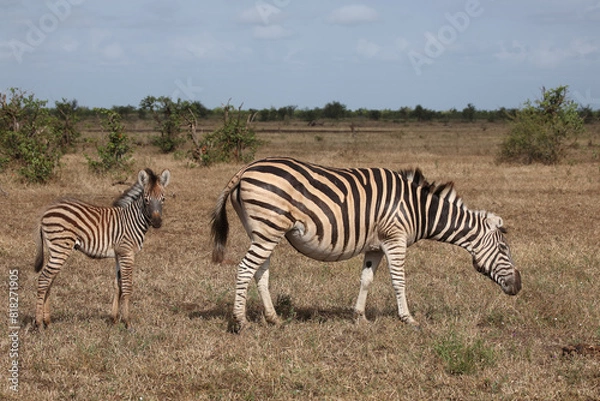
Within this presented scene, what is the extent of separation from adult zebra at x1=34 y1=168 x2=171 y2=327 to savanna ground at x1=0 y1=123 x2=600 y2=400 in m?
0.25

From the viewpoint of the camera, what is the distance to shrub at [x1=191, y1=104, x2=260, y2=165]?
22.2m

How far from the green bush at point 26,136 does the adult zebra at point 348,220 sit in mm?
11550

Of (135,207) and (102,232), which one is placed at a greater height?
(135,207)

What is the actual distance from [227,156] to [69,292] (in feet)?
48.9

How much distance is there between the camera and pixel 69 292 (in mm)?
7855

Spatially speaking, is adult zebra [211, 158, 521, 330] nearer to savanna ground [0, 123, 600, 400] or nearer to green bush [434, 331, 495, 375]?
savanna ground [0, 123, 600, 400]

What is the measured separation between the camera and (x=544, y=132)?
75.4 ft

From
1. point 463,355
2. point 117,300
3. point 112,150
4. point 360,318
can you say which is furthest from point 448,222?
point 112,150

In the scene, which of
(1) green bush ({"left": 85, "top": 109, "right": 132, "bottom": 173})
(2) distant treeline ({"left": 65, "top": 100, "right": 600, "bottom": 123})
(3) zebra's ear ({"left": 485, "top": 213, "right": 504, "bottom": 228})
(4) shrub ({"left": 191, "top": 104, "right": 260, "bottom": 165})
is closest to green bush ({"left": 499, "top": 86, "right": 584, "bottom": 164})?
(4) shrub ({"left": 191, "top": 104, "right": 260, "bottom": 165})

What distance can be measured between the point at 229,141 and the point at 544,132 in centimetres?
1082

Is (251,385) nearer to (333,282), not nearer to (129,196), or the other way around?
(129,196)

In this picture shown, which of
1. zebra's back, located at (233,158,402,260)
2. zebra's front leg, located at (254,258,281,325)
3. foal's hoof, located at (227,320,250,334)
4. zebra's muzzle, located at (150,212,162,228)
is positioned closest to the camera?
zebra's back, located at (233,158,402,260)

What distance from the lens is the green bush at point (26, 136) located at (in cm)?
1680

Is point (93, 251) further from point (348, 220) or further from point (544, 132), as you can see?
point (544, 132)
